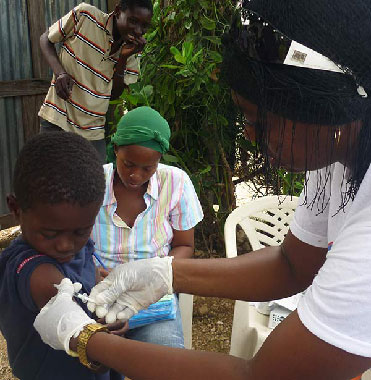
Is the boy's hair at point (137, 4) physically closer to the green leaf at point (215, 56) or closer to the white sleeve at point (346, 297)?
the green leaf at point (215, 56)

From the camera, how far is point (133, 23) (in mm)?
3043

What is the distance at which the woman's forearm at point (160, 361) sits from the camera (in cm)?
111

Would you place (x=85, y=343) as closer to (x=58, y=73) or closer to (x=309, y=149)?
(x=309, y=149)

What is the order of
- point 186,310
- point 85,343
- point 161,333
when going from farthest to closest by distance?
point 186,310 < point 161,333 < point 85,343

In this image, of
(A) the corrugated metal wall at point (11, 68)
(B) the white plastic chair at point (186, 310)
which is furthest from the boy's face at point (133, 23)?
(B) the white plastic chair at point (186, 310)

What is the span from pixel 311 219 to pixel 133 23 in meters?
2.06

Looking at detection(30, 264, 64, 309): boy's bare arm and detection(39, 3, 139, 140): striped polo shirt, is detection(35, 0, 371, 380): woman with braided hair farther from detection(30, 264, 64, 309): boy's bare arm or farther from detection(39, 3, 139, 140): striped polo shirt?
detection(39, 3, 139, 140): striped polo shirt

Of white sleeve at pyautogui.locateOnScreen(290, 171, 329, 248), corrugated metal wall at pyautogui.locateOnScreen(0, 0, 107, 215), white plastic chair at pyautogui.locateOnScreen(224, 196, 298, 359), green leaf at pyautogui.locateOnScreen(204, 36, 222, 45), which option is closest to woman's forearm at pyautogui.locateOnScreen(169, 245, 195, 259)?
white plastic chair at pyautogui.locateOnScreen(224, 196, 298, 359)

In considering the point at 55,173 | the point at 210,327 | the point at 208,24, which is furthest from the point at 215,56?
the point at 55,173

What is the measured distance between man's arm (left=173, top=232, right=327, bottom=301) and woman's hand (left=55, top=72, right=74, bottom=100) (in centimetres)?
198

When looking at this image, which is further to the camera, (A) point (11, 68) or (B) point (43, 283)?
(A) point (11, 68)

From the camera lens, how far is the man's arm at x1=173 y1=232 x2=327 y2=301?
151 cm

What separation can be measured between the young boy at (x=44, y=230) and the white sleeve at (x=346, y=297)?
1.90 ft

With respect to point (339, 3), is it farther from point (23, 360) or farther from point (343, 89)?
point (23, 360)
